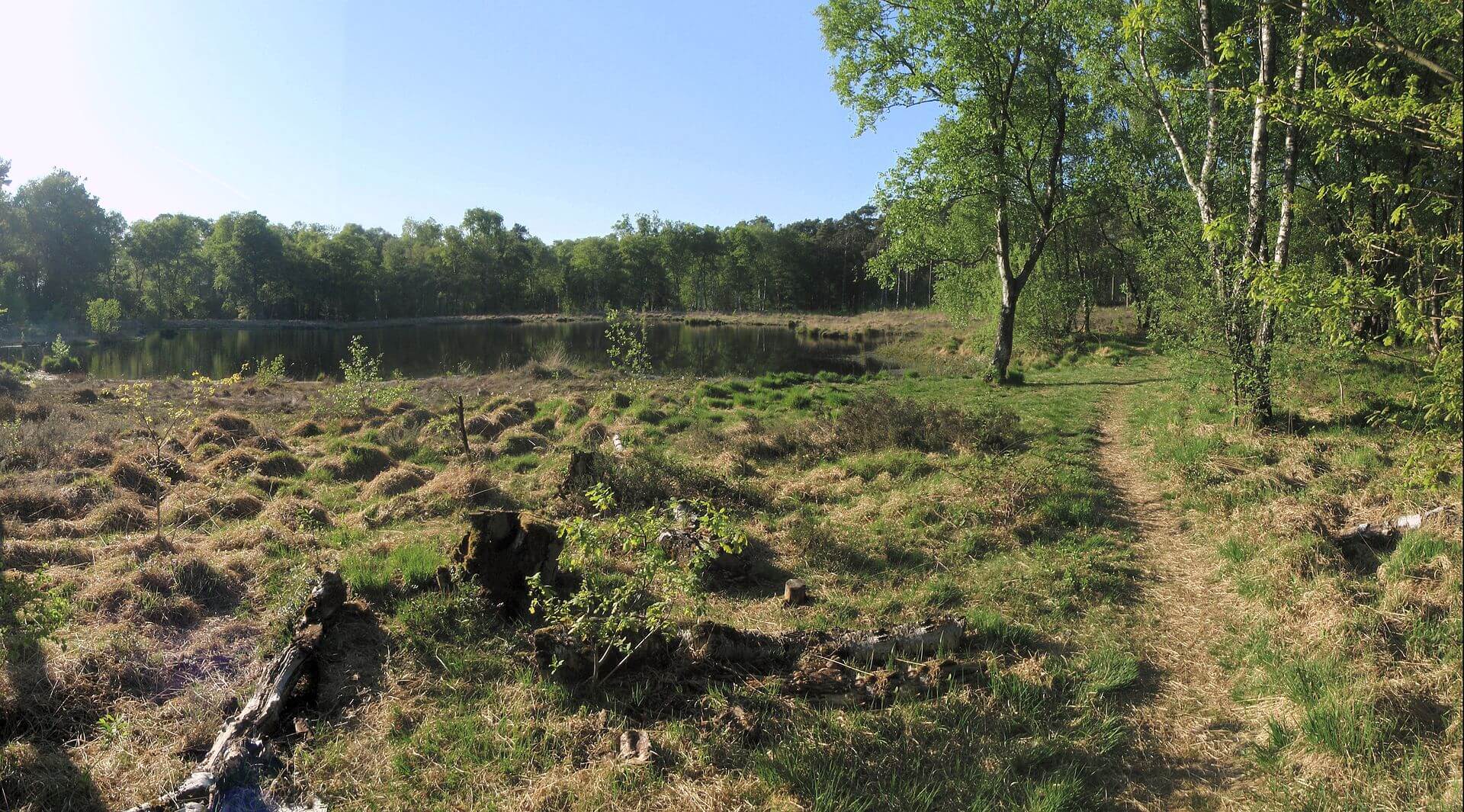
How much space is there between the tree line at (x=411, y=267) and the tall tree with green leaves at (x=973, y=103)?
5631 cm

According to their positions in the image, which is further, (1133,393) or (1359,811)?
(1133,393)

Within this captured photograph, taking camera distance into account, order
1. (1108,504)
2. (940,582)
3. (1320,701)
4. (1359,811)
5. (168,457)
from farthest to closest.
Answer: (168,457) → (1108,504) → (940,582) → (1320,701) → (1359,811)

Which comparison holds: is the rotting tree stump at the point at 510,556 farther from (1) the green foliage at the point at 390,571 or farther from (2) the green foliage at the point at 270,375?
(2) the green foliage at the point at 270,375

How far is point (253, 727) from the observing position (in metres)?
4.69

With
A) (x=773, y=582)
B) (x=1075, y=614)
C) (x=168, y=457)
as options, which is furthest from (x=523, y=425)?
(x=1075, y=614)

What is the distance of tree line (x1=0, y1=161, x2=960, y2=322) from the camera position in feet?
245

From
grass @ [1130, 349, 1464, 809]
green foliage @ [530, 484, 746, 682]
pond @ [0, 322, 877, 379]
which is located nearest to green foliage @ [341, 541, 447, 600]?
green foliage @ [530, 484, 746, 682]

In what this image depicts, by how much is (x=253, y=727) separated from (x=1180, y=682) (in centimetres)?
664

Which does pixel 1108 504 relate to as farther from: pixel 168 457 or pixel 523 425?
pixel 168 457

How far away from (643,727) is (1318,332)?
11.4 meters

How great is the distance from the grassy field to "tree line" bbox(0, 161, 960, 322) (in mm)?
68498

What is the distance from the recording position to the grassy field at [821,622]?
4.33 m

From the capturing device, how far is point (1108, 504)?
956 cm

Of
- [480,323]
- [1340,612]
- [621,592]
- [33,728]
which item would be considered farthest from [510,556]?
[480,323]
